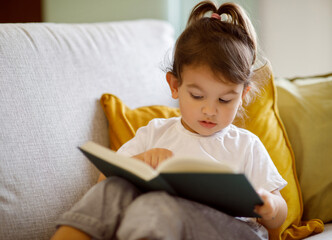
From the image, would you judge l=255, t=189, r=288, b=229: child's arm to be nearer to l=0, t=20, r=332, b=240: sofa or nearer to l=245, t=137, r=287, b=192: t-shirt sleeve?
l=245, t=137, r=287, b=192: t-shirt sleeve

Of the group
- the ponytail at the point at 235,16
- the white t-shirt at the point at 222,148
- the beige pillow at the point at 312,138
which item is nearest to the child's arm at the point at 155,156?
the white t-shirt at the point at 222,148

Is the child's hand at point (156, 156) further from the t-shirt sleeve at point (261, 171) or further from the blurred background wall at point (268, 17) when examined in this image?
the blurred background wall at point (268, 17)

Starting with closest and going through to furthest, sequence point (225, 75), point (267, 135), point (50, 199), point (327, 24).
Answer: point (225, 75) → point (50, 199) → point (267, 135) → point (327, 24)

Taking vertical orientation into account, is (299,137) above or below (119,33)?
below

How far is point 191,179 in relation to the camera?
0.84 metres

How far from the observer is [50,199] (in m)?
1.21

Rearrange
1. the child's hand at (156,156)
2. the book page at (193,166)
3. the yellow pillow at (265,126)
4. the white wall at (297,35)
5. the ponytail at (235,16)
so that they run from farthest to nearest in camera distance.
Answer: the white wall at (297,35) < the yellow pillow at (265,126) < the ponytail at (235,16) < the child's hand at (156,156) < the book page at (193,166)

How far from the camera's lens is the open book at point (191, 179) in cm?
80

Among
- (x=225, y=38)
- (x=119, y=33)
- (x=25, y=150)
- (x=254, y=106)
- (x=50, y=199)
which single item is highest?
(x=225, y=38)

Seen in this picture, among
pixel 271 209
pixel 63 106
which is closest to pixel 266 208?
pixel 271 209

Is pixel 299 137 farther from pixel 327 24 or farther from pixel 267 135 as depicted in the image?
pixel 327 24

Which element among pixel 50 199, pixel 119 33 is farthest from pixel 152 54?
pixel 50 199

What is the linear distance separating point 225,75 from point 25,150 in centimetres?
63

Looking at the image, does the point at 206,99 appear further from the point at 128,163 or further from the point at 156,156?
the point at 128,163
